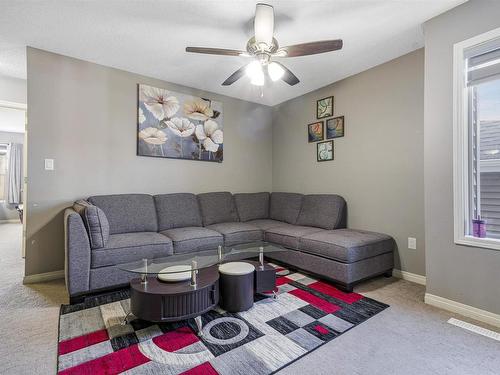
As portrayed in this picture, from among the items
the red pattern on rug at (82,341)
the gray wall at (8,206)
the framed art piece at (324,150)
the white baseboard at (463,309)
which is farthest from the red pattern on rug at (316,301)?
the gray wall at (8,206)

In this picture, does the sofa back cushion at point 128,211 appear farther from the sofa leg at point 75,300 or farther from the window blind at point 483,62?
the window blind at point 483,62

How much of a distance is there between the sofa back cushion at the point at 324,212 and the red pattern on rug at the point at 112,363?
7.97ft

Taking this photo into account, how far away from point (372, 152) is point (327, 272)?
157cm

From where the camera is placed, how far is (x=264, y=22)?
73.7 inches

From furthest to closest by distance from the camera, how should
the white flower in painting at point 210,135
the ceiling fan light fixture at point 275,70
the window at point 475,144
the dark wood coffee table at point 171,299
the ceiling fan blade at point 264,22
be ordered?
the white flower in painting at point 210,135 < the ceiling fan light fixture at point 275,70 < the window at point 475,144 < the ceiling fan blade at point 264,22 < the dark wood coffee table at point 171,299

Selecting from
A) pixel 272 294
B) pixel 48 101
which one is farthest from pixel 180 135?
pixel 272 294

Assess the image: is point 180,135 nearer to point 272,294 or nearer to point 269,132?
point 269,132

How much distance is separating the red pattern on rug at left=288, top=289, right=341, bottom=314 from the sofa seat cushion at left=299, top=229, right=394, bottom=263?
1.40ft

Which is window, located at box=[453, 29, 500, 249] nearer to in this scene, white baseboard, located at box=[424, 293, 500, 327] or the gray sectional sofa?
white baseboard, located at box=[424, 293, 500, 327]

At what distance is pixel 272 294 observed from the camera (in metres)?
2.35

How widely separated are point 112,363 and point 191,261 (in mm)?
763

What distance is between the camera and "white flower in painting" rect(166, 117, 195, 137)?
11.7ft

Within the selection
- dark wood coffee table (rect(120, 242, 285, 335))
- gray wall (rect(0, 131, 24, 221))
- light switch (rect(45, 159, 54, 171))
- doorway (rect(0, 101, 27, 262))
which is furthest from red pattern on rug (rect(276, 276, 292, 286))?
gray wall (rect(0, 131, 24, 221))

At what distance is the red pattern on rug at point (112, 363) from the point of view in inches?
54.2
